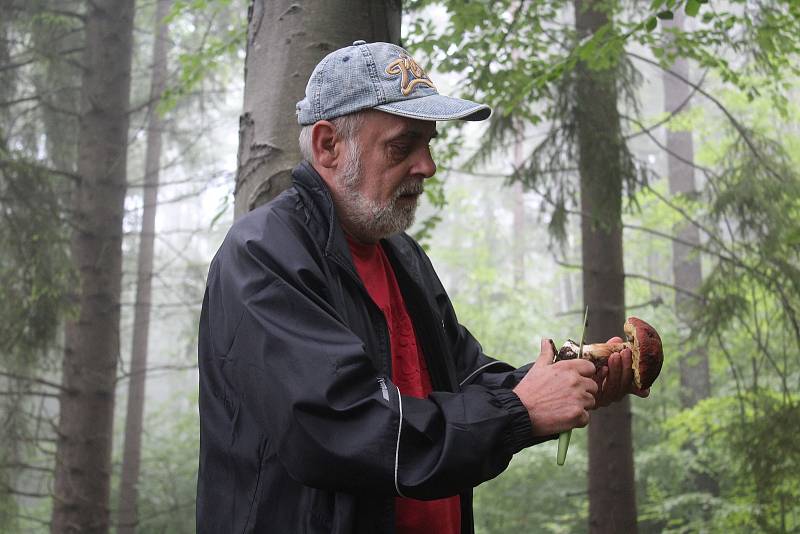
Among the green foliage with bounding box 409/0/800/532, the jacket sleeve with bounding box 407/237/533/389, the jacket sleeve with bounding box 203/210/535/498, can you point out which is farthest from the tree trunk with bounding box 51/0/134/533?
the jacket sleeve with bounding box 203/210/535/498

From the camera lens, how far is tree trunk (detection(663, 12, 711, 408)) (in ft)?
40.0

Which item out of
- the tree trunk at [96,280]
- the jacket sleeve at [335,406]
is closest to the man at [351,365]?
the jacket sleeve at [335,406]

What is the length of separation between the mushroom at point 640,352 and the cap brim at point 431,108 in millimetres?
733

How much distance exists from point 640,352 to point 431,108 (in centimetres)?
94

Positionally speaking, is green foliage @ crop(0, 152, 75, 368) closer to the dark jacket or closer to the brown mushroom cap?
the dark jacket

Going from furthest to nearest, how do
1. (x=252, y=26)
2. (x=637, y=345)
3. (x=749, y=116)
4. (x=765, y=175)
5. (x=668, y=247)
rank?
(x=668, y=247)
(x=749, y=116)
(x=765, y=175)
(x=252, y=26)
(x=637, y=345)

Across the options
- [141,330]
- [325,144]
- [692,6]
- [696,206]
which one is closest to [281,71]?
[325,144]

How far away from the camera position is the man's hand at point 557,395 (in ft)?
6.46

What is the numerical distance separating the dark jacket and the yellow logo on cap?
16.8 inches

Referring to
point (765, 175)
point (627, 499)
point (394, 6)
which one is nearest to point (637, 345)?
point (394, 6)

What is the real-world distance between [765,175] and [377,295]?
267 inches

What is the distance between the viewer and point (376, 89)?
2248mm

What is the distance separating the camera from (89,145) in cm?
830

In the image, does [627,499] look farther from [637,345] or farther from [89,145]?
[89,145]
